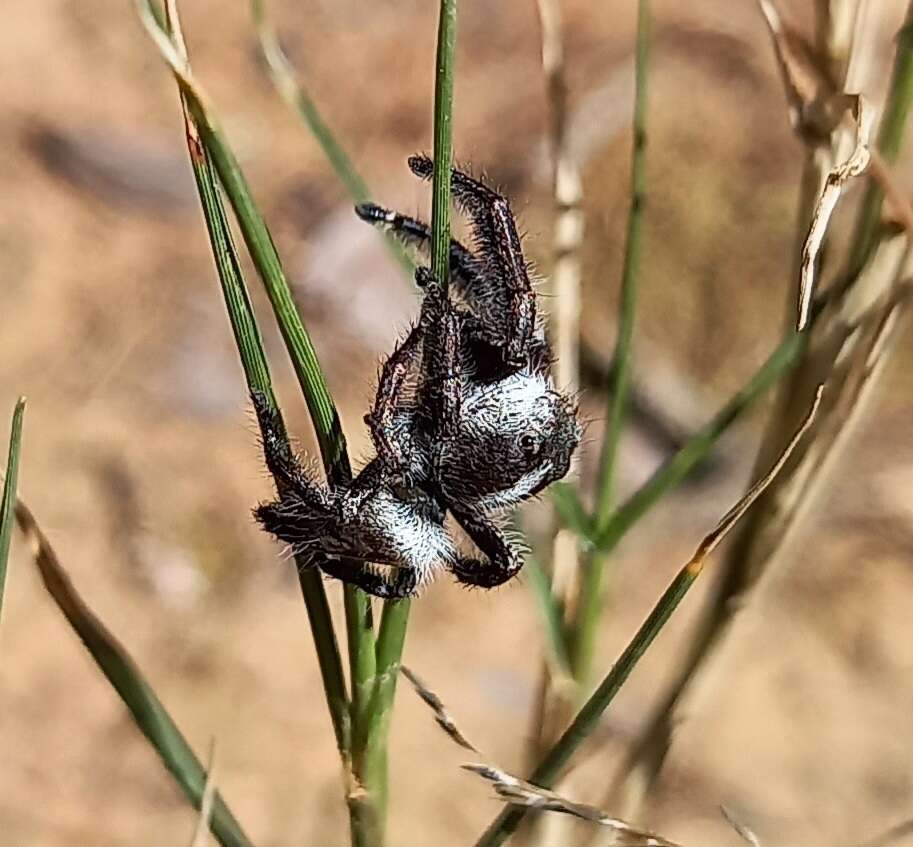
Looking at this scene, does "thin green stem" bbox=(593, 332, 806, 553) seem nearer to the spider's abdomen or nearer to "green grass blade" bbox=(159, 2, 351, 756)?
the spider's abdomen

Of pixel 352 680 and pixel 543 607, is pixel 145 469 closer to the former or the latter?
pixel 543 607

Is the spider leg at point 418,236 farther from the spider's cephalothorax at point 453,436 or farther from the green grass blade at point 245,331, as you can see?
the green grass blade at point 245,331

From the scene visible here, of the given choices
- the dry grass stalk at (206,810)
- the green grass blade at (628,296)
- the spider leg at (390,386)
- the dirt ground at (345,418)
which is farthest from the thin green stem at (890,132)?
the dirt ground at (345,418)

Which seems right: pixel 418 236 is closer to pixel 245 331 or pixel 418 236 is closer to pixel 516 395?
pixel 516 395

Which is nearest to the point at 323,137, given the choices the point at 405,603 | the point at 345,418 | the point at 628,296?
the point at 628,296

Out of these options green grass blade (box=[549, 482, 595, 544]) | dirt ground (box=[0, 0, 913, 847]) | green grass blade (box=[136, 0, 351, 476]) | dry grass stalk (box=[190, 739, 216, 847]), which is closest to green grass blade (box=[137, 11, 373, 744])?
green grass blade (box=[136, 0, 351, 476])

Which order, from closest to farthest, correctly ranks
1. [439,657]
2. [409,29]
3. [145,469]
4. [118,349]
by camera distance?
[439,657], [145,469], [118,349], [409,29]

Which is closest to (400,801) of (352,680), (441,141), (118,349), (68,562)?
(68,562)
